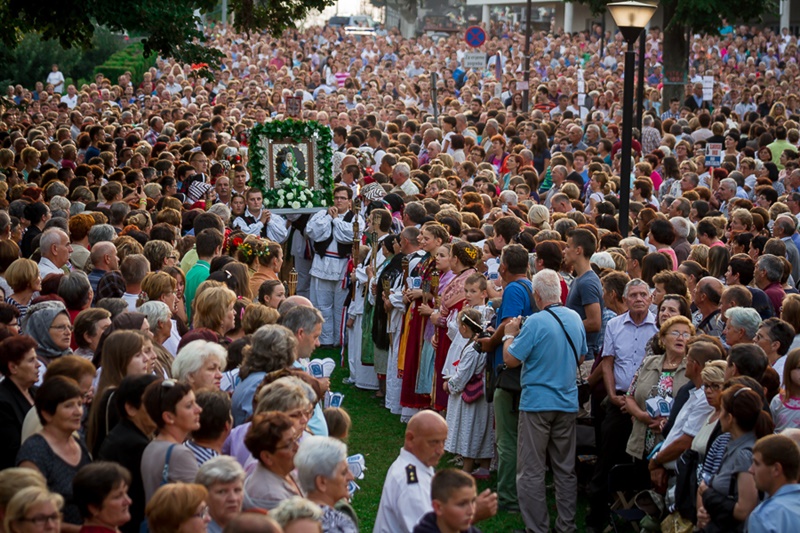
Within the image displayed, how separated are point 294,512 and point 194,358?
2.17m

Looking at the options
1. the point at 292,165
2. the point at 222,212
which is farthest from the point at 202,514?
the point at 292,165

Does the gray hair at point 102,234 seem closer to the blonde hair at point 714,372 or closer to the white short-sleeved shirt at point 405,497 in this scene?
the white short-sleeved shirt at point 405,497

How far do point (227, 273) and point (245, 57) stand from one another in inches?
1277

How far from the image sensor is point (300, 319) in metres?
7.88

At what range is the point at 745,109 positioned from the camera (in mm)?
30438

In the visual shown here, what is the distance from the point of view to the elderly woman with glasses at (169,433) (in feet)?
19.8

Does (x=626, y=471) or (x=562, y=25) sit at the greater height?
(x=562, y=25)

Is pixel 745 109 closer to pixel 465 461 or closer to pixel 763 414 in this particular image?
pixel 465 461

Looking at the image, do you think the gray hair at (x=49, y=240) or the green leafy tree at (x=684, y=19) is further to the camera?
the green leafy tree at (x=684, y=19)

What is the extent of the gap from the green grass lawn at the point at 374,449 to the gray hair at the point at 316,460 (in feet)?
10.4

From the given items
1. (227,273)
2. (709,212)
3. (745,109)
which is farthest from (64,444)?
(745,109)

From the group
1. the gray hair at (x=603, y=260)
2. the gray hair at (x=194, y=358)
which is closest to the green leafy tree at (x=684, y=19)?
the gray hair at (x=603, y=260)

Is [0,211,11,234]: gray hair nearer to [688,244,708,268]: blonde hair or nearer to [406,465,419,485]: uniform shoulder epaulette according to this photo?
[688,244,708,268]: blonde hair

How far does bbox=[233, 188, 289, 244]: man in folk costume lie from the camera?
13.9m
